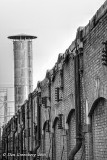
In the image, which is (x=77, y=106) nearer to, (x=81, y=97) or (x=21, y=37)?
(x=81, y=97)

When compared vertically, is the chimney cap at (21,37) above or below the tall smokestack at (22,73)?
above

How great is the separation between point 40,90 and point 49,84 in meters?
3.04

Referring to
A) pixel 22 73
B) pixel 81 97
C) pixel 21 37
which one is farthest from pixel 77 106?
pixel 21 37

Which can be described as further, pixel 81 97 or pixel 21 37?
pixel 21 37

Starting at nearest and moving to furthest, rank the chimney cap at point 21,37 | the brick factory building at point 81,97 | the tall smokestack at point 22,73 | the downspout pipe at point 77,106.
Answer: the brick factory building at point 81,97 → the downspout pipe at point 77,106 → the tall smokestack at point 22,73 → the chimney cap at point 21,37

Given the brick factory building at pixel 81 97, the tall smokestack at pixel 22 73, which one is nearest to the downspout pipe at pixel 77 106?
the brick factory building at pixel 81 97

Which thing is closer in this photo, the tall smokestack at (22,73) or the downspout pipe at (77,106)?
the downspout pipe at (77,106)

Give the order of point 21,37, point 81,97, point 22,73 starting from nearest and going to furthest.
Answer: point 81,97 → point 22,73 → point 21,37

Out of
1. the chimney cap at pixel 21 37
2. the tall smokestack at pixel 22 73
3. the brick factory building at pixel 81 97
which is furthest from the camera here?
the chimney cap at pixel 21 37

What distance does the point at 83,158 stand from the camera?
12.9m

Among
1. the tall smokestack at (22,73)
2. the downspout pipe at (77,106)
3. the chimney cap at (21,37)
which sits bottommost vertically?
the downspout pipe at (77,106)

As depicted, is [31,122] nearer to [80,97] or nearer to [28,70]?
[80,97]

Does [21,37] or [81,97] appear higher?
[21,37]

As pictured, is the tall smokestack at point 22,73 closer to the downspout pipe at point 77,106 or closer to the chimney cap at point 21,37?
the chimney cap at point 21,37
